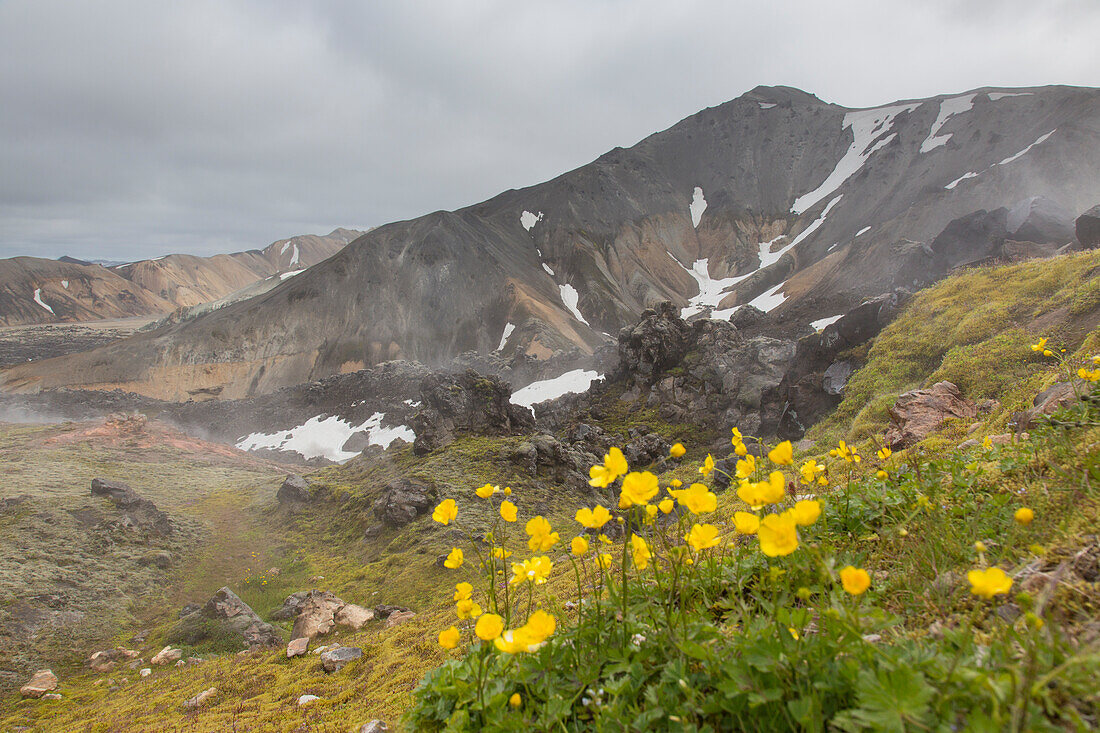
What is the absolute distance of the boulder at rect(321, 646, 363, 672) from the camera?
6.03m

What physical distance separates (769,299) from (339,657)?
251ft

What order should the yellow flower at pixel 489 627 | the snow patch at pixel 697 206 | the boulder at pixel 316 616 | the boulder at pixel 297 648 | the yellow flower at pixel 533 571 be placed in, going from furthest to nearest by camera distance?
the snow patch at pixel 697 206 < the boulder at pixel 316 616 < the boulder at pixel 297 648 < the yellow flower at pixel 533 571 < the yellow flower at pixel 489 627

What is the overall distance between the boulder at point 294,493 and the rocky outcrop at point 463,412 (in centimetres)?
466

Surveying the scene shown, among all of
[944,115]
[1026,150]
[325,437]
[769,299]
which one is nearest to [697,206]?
[944,115]

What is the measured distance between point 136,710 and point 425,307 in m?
68.3

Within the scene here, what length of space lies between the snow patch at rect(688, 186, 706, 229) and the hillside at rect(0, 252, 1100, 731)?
96.7 meters

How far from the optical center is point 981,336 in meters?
9.49

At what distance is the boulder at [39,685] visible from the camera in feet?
26.1

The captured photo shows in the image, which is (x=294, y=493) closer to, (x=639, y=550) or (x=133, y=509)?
(x=133, y=509)

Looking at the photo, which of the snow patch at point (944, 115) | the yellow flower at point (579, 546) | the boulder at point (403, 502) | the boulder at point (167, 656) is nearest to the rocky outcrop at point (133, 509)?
the boulder at point (403, 502)

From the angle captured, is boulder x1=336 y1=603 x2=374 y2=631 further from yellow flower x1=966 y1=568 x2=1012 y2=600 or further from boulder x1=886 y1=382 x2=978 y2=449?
yellow flower x1=966 y1=568 x2=1012 y2=600

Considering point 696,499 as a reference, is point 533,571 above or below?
below

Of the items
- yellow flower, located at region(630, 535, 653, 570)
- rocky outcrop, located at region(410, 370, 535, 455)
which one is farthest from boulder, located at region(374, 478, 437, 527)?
yellow flower, located at region(630, 535, 653, 570)

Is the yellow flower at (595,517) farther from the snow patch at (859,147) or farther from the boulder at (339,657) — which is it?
the snow patch at (859,147)
